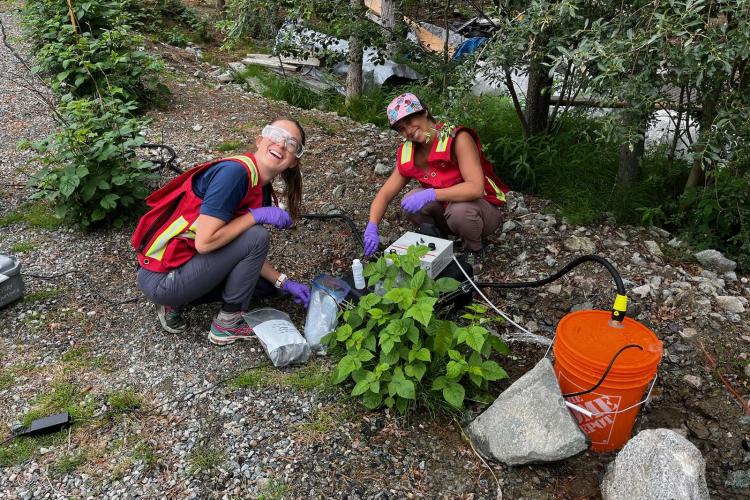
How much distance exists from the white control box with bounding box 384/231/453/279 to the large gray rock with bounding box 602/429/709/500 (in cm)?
115

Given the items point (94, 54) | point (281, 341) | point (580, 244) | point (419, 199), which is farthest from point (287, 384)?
point (94, 54)

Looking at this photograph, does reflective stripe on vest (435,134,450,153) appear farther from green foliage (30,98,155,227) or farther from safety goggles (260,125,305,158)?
green foliage (30,98,155,227)

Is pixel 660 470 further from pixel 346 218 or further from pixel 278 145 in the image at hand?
pixel 346 218

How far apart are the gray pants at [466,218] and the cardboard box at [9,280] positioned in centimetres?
211

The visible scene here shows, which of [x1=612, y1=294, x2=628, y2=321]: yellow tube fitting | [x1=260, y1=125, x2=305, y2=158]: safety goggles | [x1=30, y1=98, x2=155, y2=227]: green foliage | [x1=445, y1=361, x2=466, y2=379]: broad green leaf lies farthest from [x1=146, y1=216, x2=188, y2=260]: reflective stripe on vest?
[x1=612, y1=294, x2=628, y2=321]: yellow tube fitting

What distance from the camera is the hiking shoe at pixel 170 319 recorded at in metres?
3.04

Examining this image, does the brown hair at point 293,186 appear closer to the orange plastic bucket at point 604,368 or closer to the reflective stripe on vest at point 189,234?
the reflective stripe on vest at point 189,234

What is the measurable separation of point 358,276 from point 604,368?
1.24 meters

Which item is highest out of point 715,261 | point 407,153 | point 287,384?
point 407,153

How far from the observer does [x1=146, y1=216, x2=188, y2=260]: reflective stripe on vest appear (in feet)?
9.16

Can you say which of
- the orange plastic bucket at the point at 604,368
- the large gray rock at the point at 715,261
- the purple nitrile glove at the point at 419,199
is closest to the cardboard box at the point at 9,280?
the purple nitrile glove at the point at 419,199

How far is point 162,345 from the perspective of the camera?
2.97 metres

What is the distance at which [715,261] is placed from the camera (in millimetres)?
3465

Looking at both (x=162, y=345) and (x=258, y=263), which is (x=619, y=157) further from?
(x=162, y=345)
